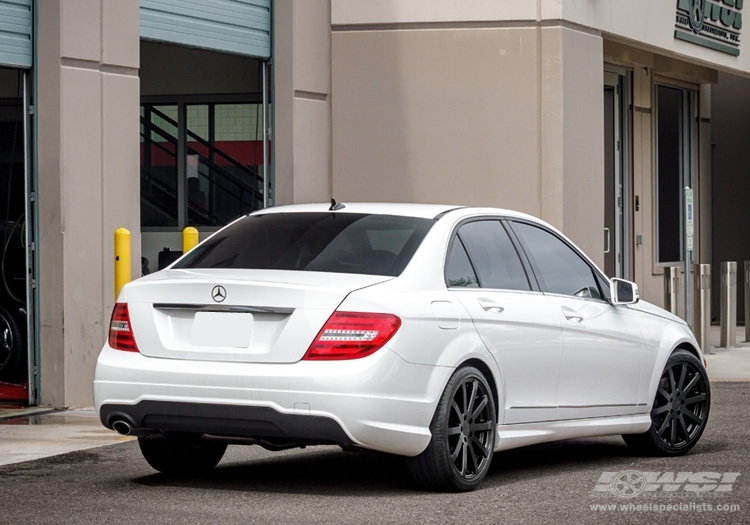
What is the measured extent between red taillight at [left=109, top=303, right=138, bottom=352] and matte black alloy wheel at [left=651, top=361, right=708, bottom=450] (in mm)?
3416

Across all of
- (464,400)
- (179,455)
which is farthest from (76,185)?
(464,400)

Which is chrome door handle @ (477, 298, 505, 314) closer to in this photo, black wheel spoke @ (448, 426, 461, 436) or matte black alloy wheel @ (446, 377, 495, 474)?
matte black alloy wheel @ (446, 377, 495, 474)

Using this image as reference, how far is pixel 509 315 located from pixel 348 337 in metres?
1.27

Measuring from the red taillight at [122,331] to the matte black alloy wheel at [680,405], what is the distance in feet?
11.2

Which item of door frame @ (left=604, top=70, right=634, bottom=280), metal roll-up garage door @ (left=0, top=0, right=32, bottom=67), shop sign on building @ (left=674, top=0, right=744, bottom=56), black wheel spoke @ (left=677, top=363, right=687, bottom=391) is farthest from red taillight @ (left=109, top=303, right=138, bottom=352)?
door frame @ (left=604, top=70, right=634, bottom=280)

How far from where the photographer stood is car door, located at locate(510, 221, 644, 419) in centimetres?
820

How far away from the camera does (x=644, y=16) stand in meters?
17.2

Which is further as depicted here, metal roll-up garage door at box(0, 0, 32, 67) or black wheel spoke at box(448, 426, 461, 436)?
metal roll-up garage door at box(0, 0, 32, 67)

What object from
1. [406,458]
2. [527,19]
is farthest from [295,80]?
[406,458]

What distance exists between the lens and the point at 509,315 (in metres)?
7.66

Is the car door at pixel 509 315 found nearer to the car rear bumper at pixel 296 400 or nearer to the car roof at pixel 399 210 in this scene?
the car roof at pixel 399 210

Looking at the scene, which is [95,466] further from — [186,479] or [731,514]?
[731,514]

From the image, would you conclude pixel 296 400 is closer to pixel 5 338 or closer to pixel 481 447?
pixel 481 447

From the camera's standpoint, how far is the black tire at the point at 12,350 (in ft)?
40.0
